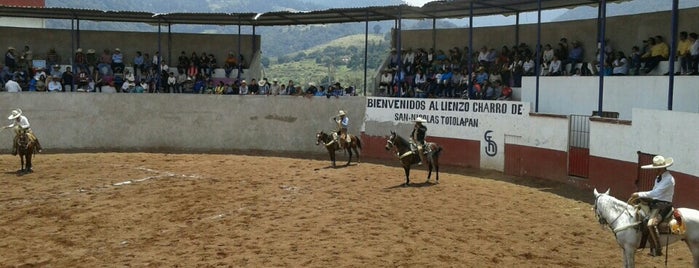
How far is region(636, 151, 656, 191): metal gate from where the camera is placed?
16297 millimetres

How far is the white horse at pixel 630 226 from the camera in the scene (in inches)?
406

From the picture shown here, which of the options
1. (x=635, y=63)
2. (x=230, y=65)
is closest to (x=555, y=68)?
(x=635, y=63)

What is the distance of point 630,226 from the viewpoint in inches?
415

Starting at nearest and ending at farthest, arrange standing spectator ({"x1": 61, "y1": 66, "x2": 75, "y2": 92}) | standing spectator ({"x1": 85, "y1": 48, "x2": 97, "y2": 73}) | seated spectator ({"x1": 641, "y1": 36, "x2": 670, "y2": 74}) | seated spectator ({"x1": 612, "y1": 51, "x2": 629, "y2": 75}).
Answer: seated spectator ({"x1": 641, "y1": 36, "x2": 670, "y2": 74})
seated spectator ({"x1": 612, "y1": 51, "x2": 629, "y2": 75})
standing spectator ({"x1": 61, "y1": 66, "x2": 75, "y2": 92})
standing spectator ({"x1": 85, "y1": 48, "x2": 97, "y2": 73})

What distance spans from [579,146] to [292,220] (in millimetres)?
9406

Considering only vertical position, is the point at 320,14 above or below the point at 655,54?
above

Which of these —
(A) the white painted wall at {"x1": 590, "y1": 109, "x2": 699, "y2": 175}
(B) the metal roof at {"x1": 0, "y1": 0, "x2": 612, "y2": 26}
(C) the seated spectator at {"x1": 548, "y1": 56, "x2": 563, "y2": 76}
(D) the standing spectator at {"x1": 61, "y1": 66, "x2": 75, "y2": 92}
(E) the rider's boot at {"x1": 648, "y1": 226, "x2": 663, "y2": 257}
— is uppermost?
(B) the metal roof at {"x1": 0, "y1": 0, "x2": 612, "y2": 26}

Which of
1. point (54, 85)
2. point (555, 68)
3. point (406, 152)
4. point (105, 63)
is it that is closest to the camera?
point (406, 152)

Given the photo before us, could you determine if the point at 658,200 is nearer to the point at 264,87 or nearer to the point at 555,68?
the point at 555,68

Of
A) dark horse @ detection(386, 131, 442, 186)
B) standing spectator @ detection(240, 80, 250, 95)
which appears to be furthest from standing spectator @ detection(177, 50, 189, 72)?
dark horse @ detection(386, 131, 442, 186)

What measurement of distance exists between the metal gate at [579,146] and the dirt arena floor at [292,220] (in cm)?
64

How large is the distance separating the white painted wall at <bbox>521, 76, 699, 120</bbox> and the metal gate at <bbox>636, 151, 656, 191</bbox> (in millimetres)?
2206

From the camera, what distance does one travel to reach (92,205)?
682 inches

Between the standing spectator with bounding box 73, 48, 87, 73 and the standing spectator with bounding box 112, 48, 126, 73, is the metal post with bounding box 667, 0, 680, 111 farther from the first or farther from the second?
the standing spectator with bounding box 73, 48, 87, 73
